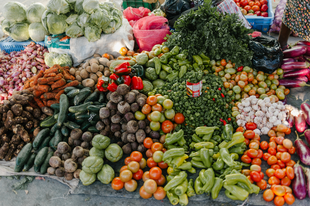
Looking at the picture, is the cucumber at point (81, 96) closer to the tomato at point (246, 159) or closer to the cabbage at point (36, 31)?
the cabbage at point (36, 31)

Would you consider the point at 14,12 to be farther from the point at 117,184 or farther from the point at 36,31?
the point at 117,184

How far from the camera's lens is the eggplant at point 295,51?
357 centimetres

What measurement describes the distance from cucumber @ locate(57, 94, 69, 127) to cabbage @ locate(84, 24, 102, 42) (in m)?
1.54

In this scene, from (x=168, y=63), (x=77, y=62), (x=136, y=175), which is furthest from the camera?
(x=77, y=62)

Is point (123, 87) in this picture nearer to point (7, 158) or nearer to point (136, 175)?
point (136, 175)

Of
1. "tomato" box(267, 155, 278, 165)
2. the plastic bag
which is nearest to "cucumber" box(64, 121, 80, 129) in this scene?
"tomato" box(267, 155, 278, 165)

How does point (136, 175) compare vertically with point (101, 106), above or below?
below

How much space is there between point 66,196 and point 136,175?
1.01m

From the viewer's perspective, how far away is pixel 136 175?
8.47ft

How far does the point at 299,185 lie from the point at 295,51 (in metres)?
2.49

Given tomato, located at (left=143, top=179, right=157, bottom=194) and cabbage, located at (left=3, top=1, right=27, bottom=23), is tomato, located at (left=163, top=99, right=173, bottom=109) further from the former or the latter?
cabbage, located at (left=3, top=1, right=27, bottom=23)

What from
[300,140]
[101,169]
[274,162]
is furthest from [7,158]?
[300,140]

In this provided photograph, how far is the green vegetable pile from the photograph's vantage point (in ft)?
10.4

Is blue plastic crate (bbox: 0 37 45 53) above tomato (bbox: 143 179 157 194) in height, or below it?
above
